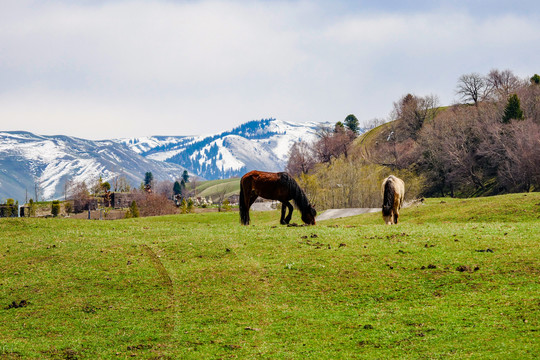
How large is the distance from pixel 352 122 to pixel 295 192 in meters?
156

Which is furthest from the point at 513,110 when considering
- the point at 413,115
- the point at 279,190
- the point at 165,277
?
the point at 165,277

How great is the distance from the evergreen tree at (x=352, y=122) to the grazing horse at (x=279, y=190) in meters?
152

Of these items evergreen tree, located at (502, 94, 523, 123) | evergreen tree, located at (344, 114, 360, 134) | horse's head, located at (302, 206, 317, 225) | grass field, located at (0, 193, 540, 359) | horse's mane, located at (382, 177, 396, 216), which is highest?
evergreen tree, located at (344, 114, 360, 134)

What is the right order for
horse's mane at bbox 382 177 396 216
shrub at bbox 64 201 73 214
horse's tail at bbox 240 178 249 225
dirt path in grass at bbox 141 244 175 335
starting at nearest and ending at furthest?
dirt path in grass at bbox 141 244 175 335 < horse's mane at bbox 382 177 396 216 < horse's tail at bbox 240 178 249 225 < shrub at bbox 64 201 73 214

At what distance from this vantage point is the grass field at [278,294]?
38.8 ft

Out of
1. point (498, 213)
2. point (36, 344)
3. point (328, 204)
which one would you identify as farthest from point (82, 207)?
point (36, 344)

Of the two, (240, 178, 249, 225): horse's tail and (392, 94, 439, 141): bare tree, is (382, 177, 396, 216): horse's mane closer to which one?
(240, 178, 249, 225): horse's tail

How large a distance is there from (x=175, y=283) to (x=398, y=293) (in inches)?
285

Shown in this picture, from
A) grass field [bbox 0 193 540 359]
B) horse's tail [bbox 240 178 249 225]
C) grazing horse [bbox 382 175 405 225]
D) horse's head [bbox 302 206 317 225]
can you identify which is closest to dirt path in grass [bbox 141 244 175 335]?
grass field [bbox 0 193 540 359]

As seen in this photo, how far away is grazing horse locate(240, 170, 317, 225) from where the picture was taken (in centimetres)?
2542

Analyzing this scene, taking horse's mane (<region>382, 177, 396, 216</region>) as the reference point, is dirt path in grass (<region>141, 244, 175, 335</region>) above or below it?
below

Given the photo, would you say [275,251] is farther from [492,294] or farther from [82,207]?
[82,207]

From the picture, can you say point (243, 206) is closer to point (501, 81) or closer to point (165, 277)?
point (165, 277)

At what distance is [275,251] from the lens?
770 inches
